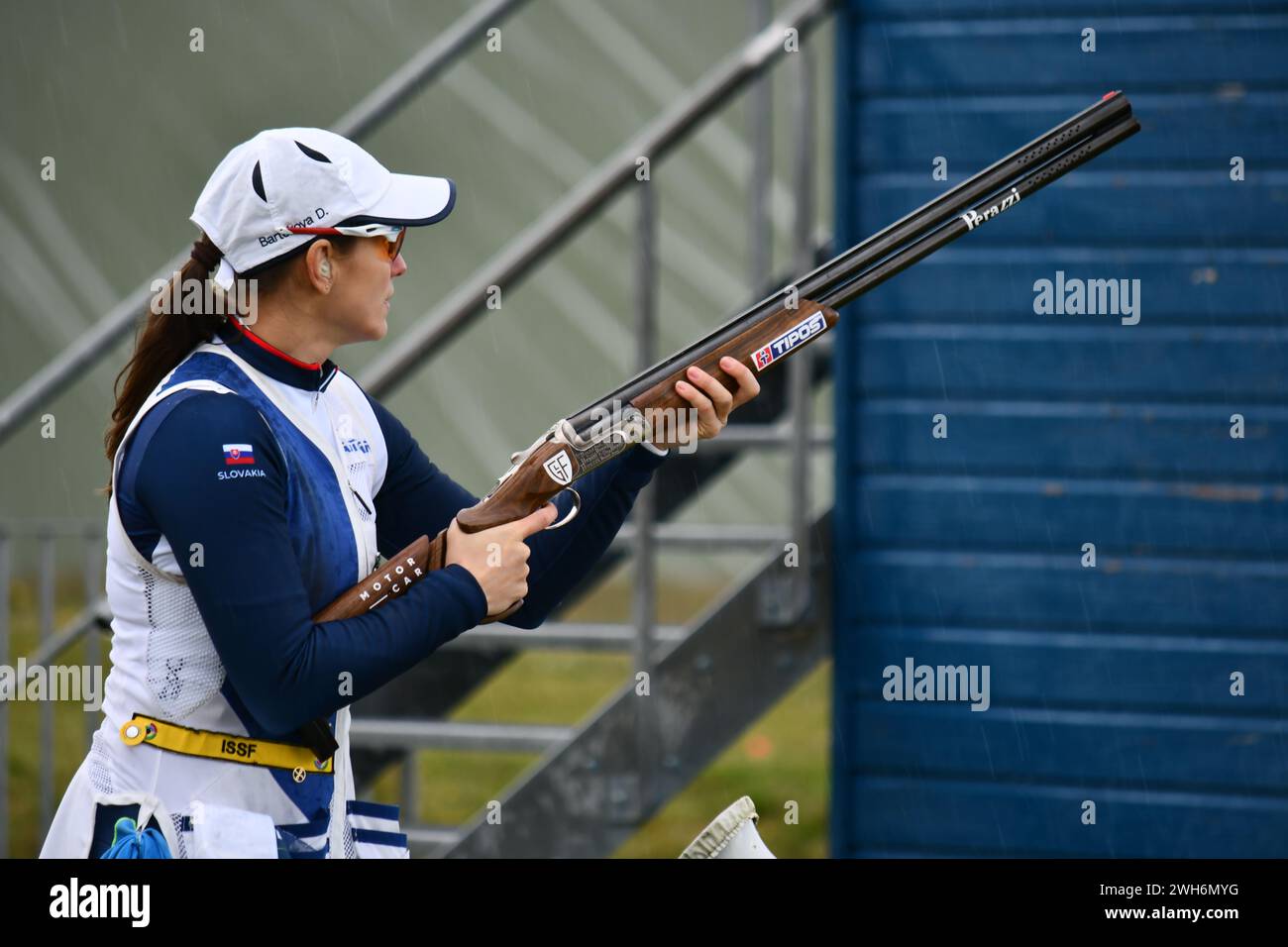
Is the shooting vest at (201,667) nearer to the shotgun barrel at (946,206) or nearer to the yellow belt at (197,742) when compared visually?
the yellow belt at (197,742)

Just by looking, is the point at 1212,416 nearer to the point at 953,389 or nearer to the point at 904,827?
the point at 953,389

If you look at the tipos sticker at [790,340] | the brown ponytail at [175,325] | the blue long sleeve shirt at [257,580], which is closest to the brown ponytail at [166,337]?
the brown ponytail at [175,325]

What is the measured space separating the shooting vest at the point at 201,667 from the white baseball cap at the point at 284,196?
0.55 feet

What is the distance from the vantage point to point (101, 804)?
2236 mm

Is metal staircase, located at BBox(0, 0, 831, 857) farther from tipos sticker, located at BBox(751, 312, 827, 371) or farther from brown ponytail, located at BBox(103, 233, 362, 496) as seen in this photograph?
brown ponytail, located at BBox(103, 233, 362, 496)

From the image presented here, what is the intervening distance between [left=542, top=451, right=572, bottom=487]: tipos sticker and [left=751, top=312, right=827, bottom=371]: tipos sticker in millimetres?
438

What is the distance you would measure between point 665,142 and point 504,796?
1.77m

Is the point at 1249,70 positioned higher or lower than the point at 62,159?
lower

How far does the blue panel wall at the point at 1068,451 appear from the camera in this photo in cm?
409

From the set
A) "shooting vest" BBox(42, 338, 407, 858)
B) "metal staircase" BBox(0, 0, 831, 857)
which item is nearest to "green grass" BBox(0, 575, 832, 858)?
"metal staircase" BBox(0, 0, 831, 857)

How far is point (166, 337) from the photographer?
7.63 ft

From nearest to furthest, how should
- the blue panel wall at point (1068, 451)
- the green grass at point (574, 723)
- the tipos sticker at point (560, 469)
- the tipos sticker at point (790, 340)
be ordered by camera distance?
1. the tipos sticker at point (560, 469)
2. the tipos sticker at point (790, 340)
3. the blue panel wall at point (1068, 451)
4. the green grass at point (574, 723)
